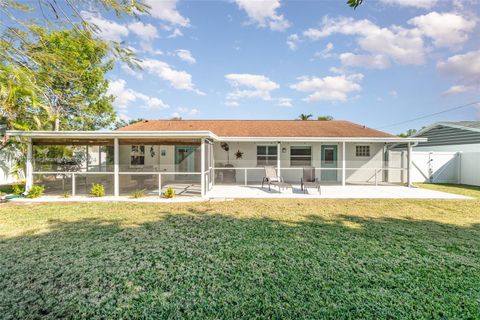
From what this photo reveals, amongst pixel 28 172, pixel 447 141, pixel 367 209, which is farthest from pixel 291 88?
pixel 28 172

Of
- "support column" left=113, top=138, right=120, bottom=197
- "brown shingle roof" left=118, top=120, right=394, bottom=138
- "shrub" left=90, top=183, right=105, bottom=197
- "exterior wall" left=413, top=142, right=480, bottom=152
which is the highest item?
"brown shingle roof" left=118, top=120, right=394, bottom=138

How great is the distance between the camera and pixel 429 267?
3520 mm

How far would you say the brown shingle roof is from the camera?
1341 centimetres

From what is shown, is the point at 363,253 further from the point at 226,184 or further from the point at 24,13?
the point at 226,184

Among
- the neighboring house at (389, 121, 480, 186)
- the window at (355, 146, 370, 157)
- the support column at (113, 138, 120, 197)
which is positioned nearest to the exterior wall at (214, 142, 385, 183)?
the window at (355, 146, 370, 157)

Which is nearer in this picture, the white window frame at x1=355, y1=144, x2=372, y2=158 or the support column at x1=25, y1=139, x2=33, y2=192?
the support column at x1=25, y1=139, x2=33, y2=192

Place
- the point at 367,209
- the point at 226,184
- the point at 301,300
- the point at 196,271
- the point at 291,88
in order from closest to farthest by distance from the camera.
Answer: the point at 301,300
the point at 196,271
the point at 367,209
the point at 226,184
the point at 291,88

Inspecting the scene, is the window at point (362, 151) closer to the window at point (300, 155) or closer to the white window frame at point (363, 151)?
the white window frame at point (363, 151)

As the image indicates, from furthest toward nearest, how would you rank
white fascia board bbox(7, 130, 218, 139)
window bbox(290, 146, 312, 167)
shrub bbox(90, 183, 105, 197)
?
window bbox(290, 146, 312, 167)
shrub bbox(90, 183, 105, 197)
white fascia board bbox(7, 130, 218, 139)

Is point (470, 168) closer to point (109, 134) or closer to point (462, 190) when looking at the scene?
point (462, 190)

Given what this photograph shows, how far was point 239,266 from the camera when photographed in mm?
3514

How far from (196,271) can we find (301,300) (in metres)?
1.49

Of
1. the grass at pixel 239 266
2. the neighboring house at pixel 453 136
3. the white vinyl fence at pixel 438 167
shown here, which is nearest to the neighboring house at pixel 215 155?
the white vinyl fence at pixel 438 167

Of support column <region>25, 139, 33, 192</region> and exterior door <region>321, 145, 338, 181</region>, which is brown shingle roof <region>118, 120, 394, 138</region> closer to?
exterior door <region>321, 145, 338, 181</region>
